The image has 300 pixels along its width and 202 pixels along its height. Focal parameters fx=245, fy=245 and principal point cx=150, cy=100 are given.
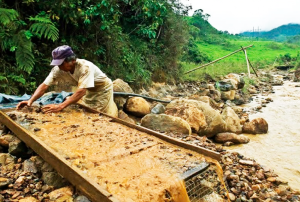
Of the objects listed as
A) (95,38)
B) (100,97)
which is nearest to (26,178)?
(100,97)

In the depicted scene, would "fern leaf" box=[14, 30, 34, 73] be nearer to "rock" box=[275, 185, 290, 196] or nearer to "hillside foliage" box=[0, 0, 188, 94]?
"hillside foliage" box=[0, 0, 188, 94]

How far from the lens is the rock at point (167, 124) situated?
4.95 metres

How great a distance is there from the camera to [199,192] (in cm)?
247

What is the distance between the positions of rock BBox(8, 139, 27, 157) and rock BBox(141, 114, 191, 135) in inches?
103

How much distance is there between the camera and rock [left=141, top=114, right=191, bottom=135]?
4.95m

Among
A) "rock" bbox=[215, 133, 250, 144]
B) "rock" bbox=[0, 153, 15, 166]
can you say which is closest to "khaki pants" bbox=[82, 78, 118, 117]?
"rock" bbox=[0, 153, 15, 166]

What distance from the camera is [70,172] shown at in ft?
7.02

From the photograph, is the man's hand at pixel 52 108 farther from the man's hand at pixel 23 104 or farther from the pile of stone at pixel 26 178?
the pile of stone at pixel 26 178

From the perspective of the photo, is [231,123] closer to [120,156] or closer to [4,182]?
[120,156]

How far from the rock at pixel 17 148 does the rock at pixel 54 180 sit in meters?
0.64

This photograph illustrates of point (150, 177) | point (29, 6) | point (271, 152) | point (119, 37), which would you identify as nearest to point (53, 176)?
point (150, 177)

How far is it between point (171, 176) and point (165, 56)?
924 centimetres

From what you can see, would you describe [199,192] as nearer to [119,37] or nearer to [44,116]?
[44,116]

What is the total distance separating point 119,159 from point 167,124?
2.51 m
